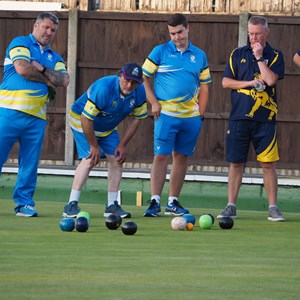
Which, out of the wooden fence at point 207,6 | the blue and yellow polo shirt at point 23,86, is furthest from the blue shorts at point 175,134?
the wooden fence at point 207,6

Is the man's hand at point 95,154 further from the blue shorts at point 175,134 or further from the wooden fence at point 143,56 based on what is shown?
the wooden fence at point 143,56

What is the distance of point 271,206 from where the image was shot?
10.9 m

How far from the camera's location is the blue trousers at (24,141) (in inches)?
421

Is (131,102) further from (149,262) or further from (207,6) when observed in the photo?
(207,6)

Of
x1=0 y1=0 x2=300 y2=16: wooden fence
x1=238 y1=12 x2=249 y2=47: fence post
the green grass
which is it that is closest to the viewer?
the green grass

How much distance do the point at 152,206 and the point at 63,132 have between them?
214 inches

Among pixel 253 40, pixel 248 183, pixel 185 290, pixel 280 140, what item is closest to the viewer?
pixel 185 290

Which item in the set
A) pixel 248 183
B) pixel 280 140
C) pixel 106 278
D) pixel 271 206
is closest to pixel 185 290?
pixel 106 278

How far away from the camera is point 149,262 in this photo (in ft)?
23.7

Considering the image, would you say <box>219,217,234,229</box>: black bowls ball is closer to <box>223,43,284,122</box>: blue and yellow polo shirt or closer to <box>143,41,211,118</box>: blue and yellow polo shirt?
<box>223,43,284,122</box>: blue and yellow polo shirt

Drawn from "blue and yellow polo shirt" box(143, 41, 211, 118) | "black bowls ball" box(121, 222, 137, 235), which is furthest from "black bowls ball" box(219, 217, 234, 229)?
"blue and yellow polo shirt" box(143, 41, 211, 118)

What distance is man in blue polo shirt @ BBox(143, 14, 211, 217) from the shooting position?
11.1 meters

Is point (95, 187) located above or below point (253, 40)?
below

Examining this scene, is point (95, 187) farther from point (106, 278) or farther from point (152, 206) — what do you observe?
point (106, 278)
